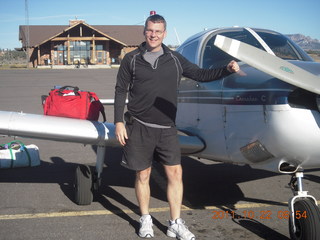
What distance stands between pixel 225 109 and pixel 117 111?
1.01 metres

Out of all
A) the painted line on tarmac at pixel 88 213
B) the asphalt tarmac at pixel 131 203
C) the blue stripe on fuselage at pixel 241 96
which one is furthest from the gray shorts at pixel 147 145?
the painted line on tarmac at pixel 88 213

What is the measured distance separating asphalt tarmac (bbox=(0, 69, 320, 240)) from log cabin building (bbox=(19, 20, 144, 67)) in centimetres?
4213

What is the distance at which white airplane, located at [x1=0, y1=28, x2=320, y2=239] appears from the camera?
2971 mm

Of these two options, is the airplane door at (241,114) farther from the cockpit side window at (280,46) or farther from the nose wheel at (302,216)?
the cockpit side window at (280,46)

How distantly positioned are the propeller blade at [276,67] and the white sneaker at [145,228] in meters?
1.68

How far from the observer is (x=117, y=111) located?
3.52 metres

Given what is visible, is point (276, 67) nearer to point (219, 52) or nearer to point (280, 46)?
point (219, 52)

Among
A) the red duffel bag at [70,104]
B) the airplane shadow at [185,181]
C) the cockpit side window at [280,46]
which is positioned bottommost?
the airplane shadow at [185,181]

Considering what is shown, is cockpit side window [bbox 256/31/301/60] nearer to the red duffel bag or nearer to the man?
the man

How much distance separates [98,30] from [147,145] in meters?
48.6

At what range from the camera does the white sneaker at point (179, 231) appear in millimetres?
3504

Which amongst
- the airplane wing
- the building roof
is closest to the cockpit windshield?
the airplane wing

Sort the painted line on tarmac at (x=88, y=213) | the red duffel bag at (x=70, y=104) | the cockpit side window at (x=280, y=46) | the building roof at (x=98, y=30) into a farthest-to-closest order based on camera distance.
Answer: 1. the building roof at (x=98, y=30)
2. the red duffel bag at (x=70, y=104)
3. the cockpit side window at (x=280, y=46)
4. the painted line on tarmac at (x=88, y=213)

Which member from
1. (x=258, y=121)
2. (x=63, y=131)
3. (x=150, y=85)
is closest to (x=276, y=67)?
(x=258, y=121)
